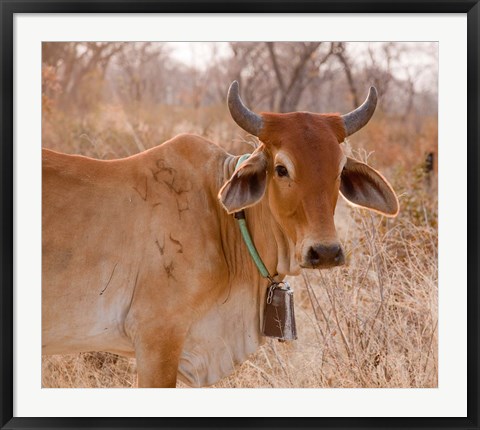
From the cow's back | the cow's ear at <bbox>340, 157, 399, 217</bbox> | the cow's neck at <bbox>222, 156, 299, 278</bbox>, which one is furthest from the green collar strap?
the cow's ear at <bbox>340, 157, 399, 217</bbox>

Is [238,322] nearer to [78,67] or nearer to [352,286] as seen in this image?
[352,286]

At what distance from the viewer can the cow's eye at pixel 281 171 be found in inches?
160

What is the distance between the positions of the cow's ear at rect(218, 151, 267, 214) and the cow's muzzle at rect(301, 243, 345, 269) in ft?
1.46

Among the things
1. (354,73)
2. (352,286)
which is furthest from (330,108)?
(352,286)

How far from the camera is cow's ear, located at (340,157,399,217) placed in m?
4.34

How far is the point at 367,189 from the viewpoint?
4.41 metres

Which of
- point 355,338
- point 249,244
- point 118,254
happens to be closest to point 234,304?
point 249,244

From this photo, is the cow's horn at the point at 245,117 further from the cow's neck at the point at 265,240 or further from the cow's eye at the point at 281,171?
the cow's neck at the point at 265,240

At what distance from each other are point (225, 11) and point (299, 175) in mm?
898

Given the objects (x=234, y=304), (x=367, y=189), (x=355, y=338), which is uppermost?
(x=367, y=189)

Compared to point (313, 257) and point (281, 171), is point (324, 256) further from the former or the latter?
point (281, 171)

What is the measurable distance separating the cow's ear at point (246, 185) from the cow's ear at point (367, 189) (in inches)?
19.5

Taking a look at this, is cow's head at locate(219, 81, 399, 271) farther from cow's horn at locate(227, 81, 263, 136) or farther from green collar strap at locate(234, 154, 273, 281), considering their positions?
green collar strap at locate(234, 154, 273, 281)

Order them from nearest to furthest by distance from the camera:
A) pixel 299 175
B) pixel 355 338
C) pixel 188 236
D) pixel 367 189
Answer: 1. pixel 299 175
2. pixel 188 236
3. pixel 367 189
4. pixel 355 338
